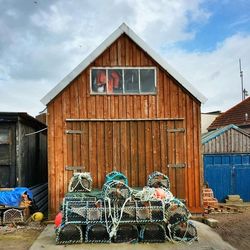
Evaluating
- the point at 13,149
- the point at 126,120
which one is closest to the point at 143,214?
the point at 126,120

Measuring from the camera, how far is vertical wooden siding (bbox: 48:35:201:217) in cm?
1377

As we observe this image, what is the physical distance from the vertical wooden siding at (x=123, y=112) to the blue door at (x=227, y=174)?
188 inches

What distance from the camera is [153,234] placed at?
34.5 feet

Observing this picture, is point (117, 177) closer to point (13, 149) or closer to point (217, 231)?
point (217, 231)

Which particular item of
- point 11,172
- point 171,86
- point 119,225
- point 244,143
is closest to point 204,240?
point 119,225

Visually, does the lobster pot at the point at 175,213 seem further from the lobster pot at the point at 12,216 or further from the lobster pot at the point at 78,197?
the lobster pot at the point at 12,216

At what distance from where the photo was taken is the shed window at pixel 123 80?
14062 mm

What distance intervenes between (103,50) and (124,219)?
19.8ft

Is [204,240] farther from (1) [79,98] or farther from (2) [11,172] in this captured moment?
(2) [11,172]

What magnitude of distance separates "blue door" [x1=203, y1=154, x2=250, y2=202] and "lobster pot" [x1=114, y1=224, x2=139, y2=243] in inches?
348

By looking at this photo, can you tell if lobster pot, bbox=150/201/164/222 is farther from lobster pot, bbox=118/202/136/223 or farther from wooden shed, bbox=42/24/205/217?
wooden shed, bbox=42/24/205/217

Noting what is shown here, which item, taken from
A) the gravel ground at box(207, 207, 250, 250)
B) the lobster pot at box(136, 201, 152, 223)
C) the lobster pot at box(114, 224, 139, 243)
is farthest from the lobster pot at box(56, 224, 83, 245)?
the gravel ground at box(207, 207, 250, 250)

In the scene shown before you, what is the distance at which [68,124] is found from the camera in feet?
45.6

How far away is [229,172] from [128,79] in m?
7.59
